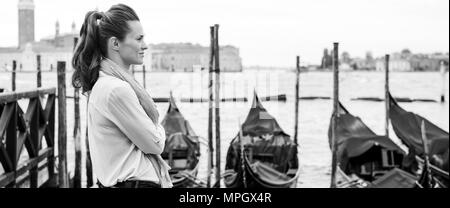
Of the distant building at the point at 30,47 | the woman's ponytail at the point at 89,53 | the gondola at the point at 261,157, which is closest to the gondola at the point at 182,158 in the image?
the gondola at the point at 261,157

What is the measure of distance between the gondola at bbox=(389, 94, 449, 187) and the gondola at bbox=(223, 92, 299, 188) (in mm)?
893

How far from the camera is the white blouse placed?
0.75 metres

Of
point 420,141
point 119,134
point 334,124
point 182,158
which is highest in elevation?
point 119,134

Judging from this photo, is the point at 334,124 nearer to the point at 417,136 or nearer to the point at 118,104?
the point at 417,136

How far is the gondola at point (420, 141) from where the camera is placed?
4.04m

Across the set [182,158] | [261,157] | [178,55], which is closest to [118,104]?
[261,157]

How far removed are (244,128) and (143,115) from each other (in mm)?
4481

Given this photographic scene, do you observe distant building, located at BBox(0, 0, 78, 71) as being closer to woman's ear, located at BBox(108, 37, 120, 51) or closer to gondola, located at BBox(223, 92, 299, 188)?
gondola, located at BBox(223, 92, 299, 188)

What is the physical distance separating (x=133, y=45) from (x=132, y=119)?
10 centimetres

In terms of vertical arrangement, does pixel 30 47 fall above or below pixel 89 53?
above

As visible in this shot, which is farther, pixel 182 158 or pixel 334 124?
pixel 182 158

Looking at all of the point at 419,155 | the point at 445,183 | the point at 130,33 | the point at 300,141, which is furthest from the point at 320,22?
the point at 130,33

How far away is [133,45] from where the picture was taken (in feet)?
2.62
